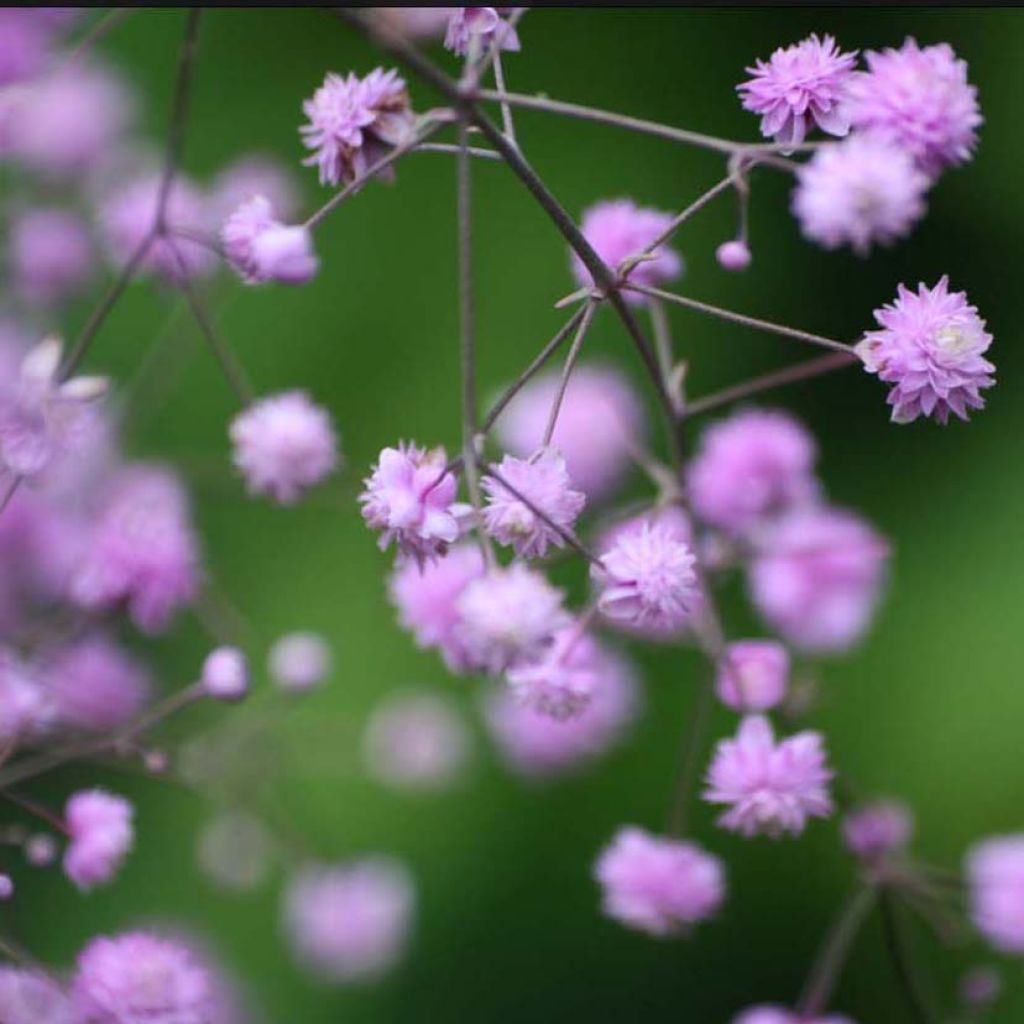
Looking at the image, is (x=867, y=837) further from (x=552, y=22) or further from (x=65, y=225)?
(x=552, y=22)

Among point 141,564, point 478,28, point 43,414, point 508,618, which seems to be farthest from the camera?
point 141,564

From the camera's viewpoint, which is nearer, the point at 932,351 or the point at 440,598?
the point at 932,351

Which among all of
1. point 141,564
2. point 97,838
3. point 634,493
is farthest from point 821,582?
point 97,838

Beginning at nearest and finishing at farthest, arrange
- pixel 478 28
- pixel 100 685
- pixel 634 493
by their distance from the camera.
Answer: pixel 478 28 → pixel 100 685 → pixel 634 493

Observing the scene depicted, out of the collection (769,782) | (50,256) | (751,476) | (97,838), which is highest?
(50,256)

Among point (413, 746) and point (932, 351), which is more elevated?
point (413, 746)

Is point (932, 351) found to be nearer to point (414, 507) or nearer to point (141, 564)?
point (414, 507)

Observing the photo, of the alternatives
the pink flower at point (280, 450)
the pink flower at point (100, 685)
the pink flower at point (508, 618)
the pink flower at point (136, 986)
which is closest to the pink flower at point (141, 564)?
the pink flower at point (100, 685)
